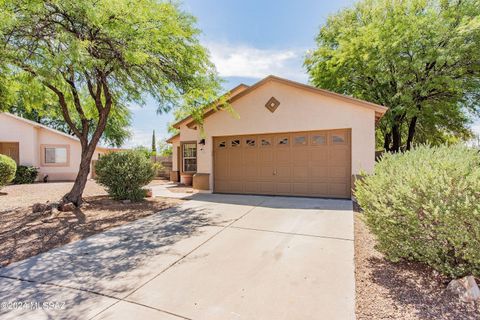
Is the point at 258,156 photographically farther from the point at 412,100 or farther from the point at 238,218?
the point at 412,100

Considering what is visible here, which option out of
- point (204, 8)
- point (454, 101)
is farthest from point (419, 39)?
point (204, 8)

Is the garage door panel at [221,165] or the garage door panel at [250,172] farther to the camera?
the garage door panel at [221,165]

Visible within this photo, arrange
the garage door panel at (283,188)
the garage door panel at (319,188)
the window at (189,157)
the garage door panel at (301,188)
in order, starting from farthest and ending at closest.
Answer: the window at (189,157), the garage door panel at (283,188), the garage door panel at (301,188), the garage door panel at (319,188)

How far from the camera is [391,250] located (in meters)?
3.39

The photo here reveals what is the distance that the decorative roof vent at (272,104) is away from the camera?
9849mm

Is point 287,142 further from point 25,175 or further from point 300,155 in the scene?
point 25,175

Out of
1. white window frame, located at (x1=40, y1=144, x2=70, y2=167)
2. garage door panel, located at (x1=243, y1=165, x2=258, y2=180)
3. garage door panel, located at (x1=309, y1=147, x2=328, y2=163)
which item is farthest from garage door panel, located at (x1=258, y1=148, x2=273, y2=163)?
white window frame, located at (x1=40, y1=144, x2=70, y2=167)

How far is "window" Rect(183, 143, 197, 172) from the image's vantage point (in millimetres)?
13953

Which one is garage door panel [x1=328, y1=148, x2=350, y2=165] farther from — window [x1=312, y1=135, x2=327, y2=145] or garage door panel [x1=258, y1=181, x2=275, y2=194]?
garage door panel [x1=258, y1=181, x2=275, y2=194]

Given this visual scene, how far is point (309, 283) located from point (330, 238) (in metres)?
1.90

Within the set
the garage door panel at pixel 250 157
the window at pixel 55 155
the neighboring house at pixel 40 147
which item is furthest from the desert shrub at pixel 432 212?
the window at pixel 55 155

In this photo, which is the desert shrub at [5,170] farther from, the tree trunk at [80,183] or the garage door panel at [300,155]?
the garage door panel at [300,155]

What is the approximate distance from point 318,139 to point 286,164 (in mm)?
1573

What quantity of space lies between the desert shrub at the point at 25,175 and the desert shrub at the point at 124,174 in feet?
34.8
